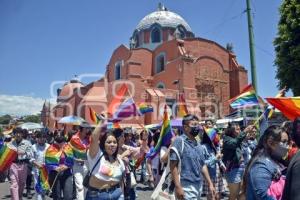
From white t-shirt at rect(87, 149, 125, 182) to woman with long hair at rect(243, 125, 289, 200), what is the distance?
1.55m

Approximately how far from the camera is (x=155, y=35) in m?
49.7

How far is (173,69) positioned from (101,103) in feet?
30.1

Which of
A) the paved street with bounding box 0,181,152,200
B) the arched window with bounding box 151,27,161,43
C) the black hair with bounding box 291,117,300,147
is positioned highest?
the arched window with bounding box 151,27,161,43

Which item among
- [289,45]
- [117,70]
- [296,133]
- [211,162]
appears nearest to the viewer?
[296,133]

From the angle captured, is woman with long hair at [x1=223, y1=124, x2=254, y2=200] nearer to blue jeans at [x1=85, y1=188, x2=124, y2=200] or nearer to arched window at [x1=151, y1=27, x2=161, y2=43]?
blue jeans at [x1=85, y1=188, x2=124, y2=200]

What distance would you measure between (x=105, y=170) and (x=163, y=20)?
47271 mm

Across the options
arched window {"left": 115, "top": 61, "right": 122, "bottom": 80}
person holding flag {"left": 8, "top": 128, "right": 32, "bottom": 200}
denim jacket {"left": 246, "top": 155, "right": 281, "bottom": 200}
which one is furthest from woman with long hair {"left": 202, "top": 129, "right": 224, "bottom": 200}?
arched window {"left": 115, "top": 61, "right": 122, "bottom": 80}

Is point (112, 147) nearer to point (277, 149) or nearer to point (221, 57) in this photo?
point (277, 149)

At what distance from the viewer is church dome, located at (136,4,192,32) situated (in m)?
49.5

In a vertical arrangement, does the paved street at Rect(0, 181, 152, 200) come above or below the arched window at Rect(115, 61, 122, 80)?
below

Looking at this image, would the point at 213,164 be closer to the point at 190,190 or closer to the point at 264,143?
the point at 190,190

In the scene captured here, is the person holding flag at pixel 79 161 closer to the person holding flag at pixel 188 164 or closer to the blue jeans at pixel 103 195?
the blue jeans at pixel 103 195

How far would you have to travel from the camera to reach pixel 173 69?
1547 inches

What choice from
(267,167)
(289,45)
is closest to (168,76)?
(289,45)
